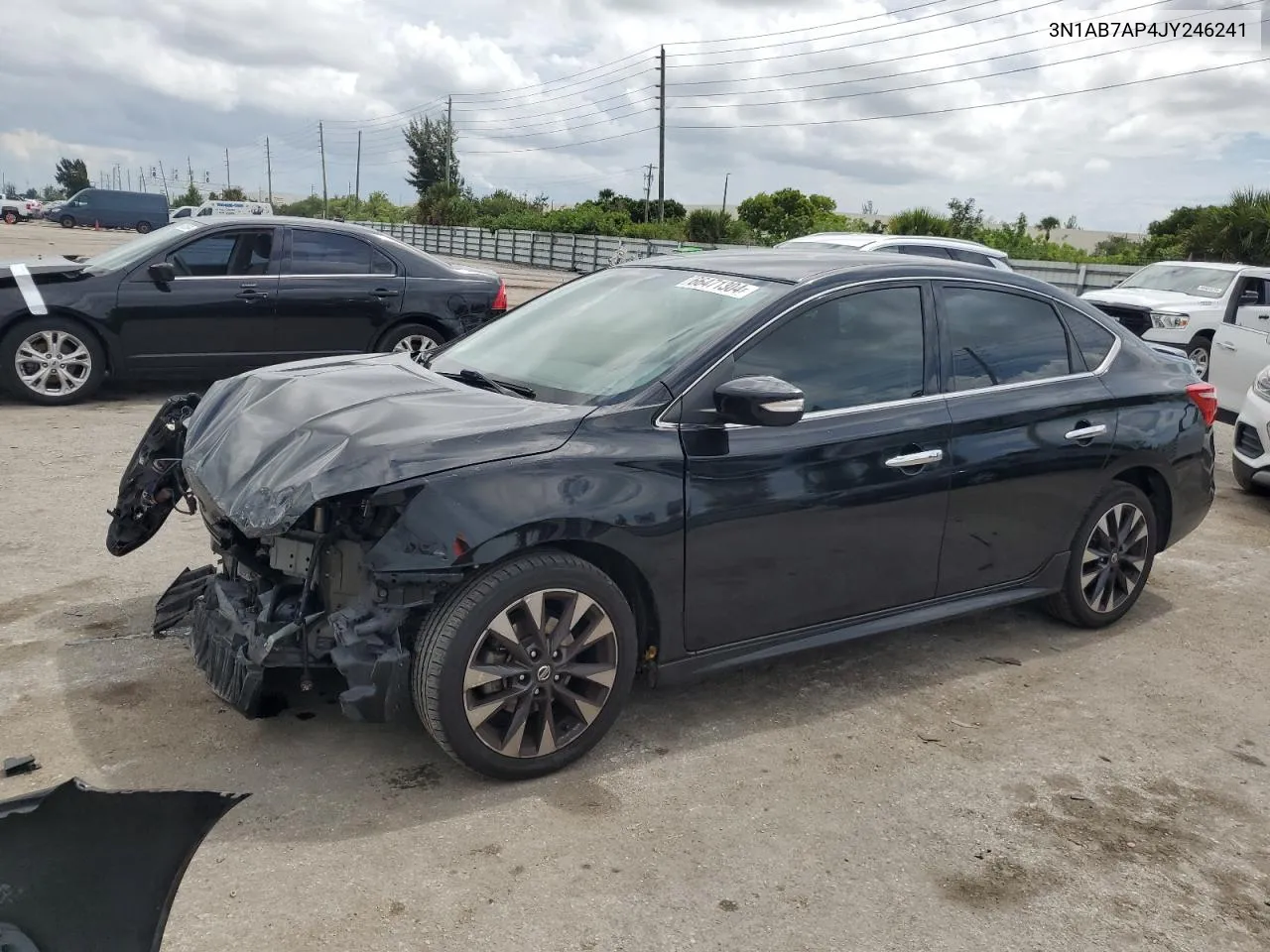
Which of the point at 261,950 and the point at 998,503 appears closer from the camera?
the point at 261,950

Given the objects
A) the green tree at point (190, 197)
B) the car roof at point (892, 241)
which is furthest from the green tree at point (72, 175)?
the car roof at point (892, 241)

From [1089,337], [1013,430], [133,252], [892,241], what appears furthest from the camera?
[892,241]

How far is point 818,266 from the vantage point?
434 centimetres

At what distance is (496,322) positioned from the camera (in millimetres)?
4934

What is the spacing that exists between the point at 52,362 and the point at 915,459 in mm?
7262

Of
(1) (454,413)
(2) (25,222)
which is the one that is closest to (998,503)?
(1) (454,413)

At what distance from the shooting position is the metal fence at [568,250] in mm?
25031

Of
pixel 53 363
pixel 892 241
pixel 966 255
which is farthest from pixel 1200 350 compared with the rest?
pixel 53 363

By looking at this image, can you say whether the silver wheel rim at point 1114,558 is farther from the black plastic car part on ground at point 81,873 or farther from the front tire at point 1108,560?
the black plastic car part on ground at point 81,873

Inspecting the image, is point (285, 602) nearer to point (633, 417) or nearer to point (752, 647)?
point (633, 417)

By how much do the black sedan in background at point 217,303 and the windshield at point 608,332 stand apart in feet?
13.5

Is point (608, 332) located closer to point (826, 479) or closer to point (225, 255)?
point (826, 479)

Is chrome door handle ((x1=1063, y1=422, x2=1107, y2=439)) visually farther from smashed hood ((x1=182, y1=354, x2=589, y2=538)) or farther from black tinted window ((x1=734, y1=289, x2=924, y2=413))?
smashed hood ((x1=182, y1=354, x2=589, y2=538))

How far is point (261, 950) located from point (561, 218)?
4849cm
